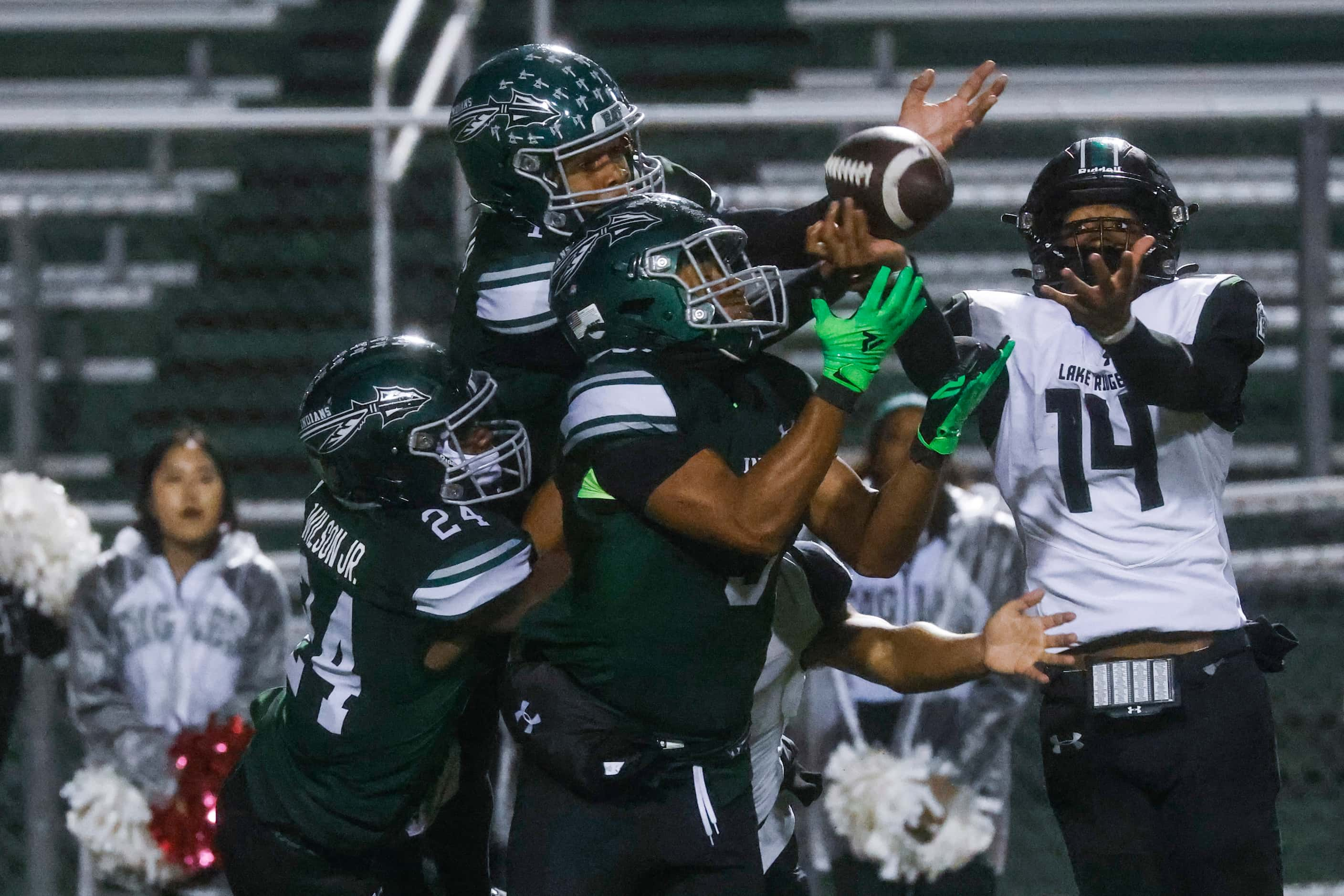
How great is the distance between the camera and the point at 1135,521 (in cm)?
327

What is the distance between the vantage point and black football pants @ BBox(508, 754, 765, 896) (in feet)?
9.56

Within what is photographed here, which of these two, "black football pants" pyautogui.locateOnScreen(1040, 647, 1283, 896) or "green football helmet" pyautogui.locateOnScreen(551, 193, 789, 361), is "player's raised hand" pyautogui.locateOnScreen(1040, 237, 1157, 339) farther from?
"black football pants" pyautogui.locateOnScreen(1040, 647, 1283, 896)

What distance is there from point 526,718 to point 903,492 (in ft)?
2.50

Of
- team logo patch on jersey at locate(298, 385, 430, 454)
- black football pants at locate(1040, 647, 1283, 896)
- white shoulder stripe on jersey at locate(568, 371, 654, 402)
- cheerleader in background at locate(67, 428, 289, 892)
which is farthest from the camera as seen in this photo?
cheerleader in background at locate(67, 428, 289, 892)

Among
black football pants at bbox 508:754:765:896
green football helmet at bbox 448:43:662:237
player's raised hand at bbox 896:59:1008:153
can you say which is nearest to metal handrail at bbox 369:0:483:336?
green football helmet at bbox 448:43:662:237

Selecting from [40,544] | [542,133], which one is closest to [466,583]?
[542,133]

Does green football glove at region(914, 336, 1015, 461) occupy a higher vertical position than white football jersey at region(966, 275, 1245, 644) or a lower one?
higher

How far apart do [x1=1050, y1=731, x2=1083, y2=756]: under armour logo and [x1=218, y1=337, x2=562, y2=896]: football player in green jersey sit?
3.30ft

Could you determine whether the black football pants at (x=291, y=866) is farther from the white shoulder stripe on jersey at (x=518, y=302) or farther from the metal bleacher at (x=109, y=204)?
the metal bleacher at (x=109, y=204)

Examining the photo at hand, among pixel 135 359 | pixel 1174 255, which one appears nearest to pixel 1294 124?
pixel 1174 255

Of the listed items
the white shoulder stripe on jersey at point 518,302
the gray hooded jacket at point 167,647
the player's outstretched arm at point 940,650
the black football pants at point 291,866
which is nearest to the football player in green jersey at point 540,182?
the white shoulder stripe on jersey at point 518,302

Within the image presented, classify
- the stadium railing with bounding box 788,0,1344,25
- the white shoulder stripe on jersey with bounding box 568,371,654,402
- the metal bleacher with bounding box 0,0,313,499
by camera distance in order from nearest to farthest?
the white shoulder stripe on jersey with bounding box 568,371,654,402, the metal bleacher with bounding box 0,0,313,499, the stadium railing with bounding box 788,0,1344,25

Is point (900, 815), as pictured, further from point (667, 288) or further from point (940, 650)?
point (667, 288)

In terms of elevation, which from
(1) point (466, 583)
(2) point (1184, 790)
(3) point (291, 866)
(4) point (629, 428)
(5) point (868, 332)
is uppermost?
(5) point (868, 332)
